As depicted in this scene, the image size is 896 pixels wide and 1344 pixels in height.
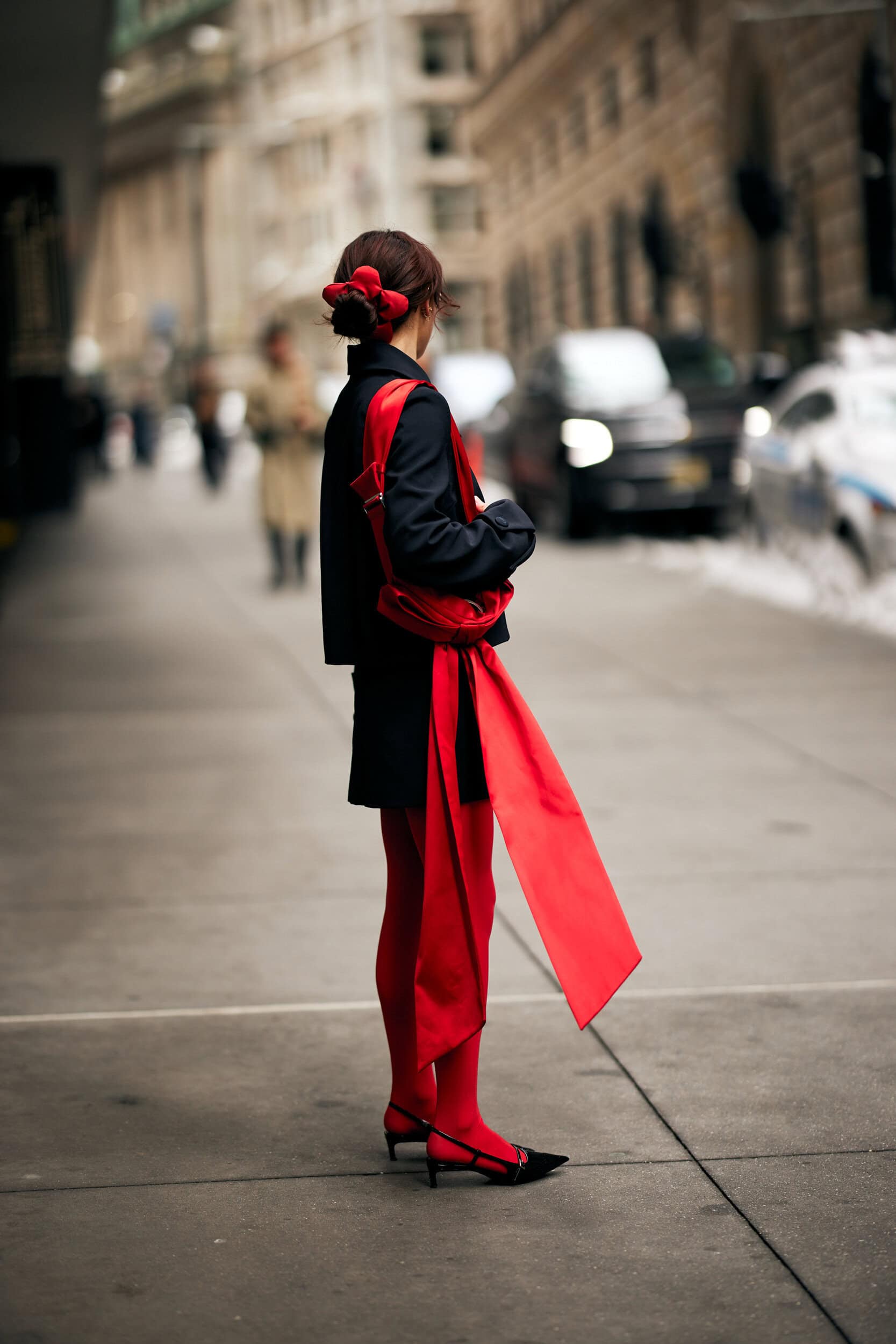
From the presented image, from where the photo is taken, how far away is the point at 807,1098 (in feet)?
13.8

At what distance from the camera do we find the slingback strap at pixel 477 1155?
3.73m

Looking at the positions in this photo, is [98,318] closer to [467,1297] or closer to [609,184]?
[609,184]

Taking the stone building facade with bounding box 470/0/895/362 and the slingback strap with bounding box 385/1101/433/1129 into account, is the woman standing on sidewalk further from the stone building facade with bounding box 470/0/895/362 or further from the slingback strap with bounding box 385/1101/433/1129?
the stone building facade with bounding box 470/0/895/362

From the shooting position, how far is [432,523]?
350 cm

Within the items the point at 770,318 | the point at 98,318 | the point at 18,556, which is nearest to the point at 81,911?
the point at 18,556

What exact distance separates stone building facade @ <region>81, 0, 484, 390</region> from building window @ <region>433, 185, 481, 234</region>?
0.07m

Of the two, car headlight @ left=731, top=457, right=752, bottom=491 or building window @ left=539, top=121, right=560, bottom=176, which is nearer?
car headlight @ left=731, top=457, right=752, bottom=491

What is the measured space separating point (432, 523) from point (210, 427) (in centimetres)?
2704

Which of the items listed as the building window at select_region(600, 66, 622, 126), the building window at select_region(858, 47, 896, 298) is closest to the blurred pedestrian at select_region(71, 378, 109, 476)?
the building window at select_region(600, 66, 622, 126)

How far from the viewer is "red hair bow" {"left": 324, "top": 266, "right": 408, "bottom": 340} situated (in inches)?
141

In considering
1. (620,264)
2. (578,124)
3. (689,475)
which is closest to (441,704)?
(689,475)

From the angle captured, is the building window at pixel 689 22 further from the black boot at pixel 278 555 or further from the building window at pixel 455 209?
the building window at pixel 455 209

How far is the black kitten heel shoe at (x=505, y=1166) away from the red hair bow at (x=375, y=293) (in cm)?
150

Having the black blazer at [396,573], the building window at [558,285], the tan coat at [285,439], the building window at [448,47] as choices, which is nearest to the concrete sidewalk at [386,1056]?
the black blazer at [396,573]
